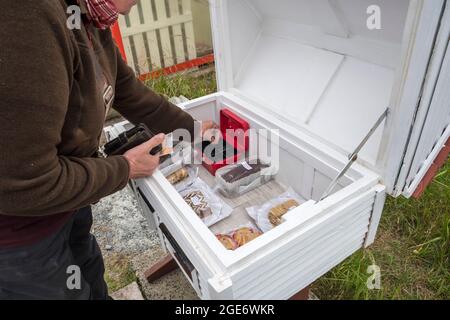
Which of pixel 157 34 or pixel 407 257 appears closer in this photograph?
pixel 407 257

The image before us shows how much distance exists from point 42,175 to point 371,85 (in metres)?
0.96

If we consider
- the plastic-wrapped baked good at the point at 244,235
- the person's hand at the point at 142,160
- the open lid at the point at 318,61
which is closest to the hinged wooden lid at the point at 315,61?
the open lid at the point at 318,61

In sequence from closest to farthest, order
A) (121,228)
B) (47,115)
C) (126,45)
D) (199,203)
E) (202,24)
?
(47,115), (199,203), (121,228), (126,45), (202,24)

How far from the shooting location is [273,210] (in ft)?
3.70

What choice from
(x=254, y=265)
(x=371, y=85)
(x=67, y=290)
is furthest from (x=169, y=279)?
(x=371, y=85)

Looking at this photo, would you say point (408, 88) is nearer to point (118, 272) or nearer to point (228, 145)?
point (228, 145)

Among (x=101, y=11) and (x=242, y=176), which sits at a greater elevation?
(x=101, y=11)

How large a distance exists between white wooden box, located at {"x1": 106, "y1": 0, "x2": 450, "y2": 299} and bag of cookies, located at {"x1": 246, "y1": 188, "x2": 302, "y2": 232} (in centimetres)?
5

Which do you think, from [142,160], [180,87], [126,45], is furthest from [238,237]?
[126,45]

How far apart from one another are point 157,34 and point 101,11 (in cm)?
259

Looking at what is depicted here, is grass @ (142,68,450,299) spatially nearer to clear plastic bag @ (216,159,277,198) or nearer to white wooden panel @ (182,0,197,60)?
clear plastic bag @ (216,159,277,198)

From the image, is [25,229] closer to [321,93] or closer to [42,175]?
[42,175]

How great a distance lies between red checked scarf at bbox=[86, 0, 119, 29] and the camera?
2.46ft

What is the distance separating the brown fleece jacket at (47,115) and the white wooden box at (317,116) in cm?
24
